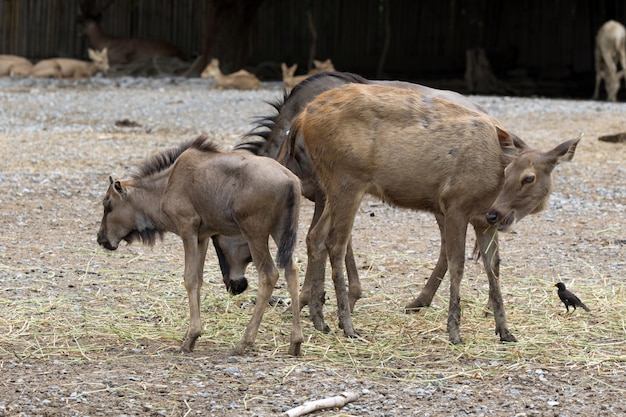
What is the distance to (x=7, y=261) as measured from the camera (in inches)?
333

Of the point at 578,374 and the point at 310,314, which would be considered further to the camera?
the point at 310,314

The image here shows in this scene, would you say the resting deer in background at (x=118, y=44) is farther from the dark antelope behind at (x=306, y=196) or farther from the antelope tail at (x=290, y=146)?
the antelope tail at (x=290, y=146)

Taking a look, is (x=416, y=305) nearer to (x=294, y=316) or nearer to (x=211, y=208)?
(x=294, y=316)

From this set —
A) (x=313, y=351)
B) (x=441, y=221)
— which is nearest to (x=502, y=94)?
(x=441, y=221)

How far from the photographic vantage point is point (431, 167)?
6.46 meters

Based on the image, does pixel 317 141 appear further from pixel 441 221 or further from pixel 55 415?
pixel 55 415

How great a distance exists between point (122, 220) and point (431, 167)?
1.94 meters

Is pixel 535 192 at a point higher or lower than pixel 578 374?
higher

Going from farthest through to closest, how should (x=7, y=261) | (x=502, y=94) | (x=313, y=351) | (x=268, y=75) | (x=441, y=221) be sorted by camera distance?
1. (x=268, y=75)
2. (x=502, y=94)
3. (x=7, y=261)
4. (x=441, y=221)
5. (x=313, y=351)

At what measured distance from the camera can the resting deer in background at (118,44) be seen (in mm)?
26422

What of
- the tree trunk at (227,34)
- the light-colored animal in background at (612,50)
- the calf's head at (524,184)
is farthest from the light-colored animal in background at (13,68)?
the calf's head at (524,184)

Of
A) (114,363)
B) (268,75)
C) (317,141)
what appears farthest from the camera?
(268,75)

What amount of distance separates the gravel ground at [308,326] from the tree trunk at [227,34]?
11.2 metres

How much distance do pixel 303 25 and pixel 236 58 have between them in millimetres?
3805
